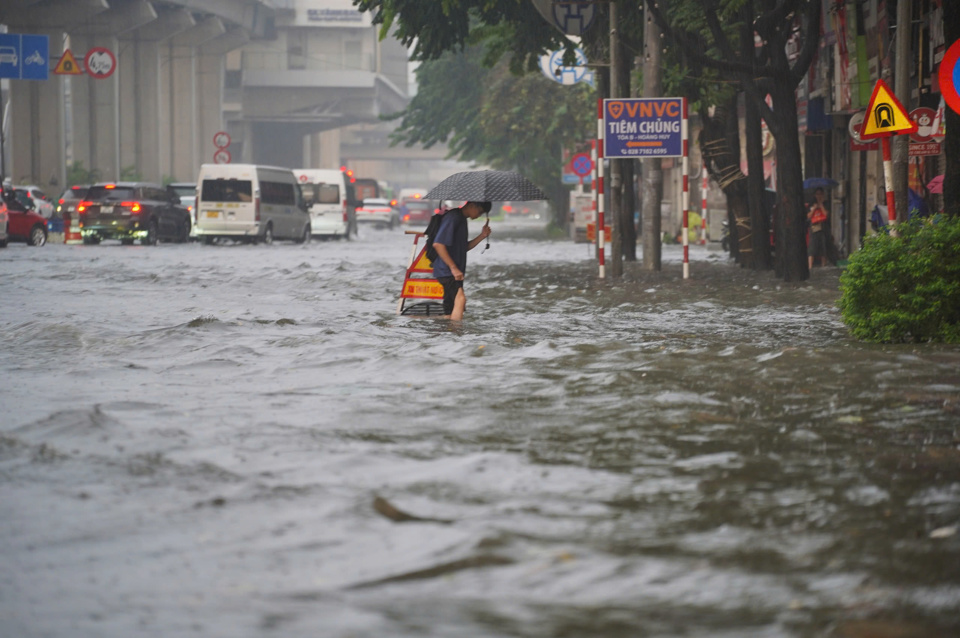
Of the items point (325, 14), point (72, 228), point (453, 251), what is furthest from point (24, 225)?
point (325, 14)

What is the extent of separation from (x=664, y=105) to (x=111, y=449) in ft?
48.6

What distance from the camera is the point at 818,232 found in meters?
26.3

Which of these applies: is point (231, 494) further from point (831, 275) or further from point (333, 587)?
point (831, 275)

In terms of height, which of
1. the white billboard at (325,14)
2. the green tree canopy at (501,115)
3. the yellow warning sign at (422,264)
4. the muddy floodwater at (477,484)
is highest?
the white billboard at (325,14)

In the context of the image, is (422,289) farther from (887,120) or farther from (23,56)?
(23,56)

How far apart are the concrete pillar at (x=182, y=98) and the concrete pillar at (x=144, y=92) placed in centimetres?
416

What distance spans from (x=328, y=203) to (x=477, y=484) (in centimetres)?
4087

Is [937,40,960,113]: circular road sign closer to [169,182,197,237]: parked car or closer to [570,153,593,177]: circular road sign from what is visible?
[570,153,593,177]: circular road sign

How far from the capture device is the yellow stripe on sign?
14555 millimetres

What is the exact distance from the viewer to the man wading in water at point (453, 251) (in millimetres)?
13914

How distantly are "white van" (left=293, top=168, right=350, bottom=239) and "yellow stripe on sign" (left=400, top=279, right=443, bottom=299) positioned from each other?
31950mm

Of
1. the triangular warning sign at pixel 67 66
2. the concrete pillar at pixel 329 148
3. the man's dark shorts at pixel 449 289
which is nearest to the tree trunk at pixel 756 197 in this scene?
the man's dark shorts at pixel 449 289

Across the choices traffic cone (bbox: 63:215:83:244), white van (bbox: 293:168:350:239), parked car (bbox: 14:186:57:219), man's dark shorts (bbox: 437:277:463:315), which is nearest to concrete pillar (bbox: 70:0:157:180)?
parked car (bbox: 14:186:57:219)

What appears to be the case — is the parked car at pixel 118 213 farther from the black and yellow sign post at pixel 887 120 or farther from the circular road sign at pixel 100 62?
the black and yellow sign post at pixel 887 120
